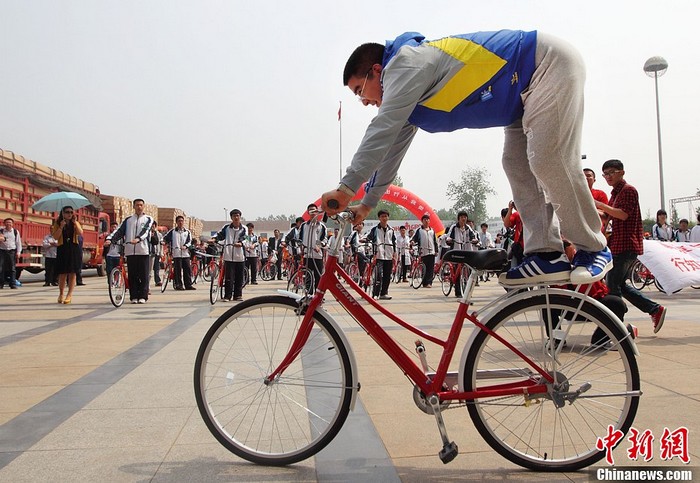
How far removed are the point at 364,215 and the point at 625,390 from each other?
1359 mm

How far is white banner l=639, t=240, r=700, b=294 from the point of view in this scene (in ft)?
23.4

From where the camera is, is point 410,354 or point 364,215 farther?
point 364,215

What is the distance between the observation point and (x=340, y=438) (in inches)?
113

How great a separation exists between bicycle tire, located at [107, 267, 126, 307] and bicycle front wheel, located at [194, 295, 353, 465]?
25.3ft

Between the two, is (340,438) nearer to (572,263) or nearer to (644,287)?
(572,263)

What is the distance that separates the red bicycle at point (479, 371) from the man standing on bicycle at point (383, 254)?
923 cm

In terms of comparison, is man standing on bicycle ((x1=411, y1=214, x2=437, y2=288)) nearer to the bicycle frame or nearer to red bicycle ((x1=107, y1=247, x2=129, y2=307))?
red bicycle ((x1=107, y1=247, x2=129, y2=307))

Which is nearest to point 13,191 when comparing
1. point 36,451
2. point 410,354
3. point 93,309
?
point 93,309

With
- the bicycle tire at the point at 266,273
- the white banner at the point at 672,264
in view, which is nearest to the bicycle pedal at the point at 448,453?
the white banner at the point at 672,264

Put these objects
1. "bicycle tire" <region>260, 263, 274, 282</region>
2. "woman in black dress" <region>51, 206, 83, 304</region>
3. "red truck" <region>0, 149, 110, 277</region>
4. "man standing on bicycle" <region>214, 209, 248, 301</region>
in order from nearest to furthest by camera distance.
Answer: "woman in black dress" <region>51, 206, 83, 304</region>, "man standing on bicycle" <region>214, 209, 248, 301</region>, "red truck" <region>0, 149, 110, 277</region>, "bicycle tire" <region>260, 263, 274, 282</region>

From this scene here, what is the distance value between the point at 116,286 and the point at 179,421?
737 cm

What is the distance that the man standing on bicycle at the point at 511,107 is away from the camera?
93.2 inches
